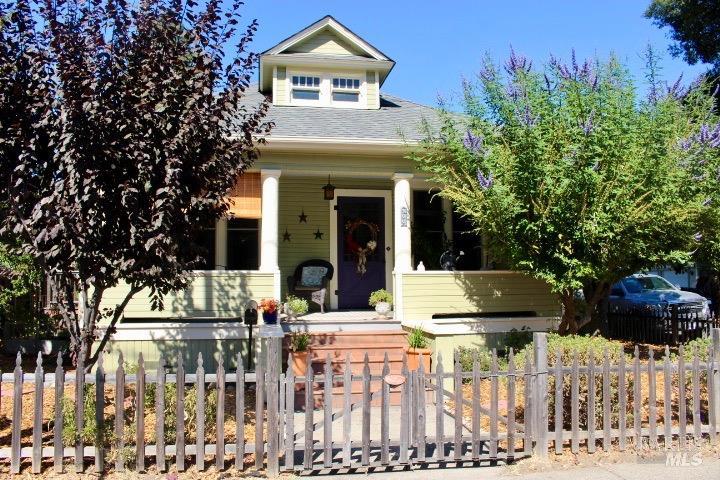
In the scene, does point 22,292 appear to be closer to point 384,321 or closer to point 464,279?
point 384,321

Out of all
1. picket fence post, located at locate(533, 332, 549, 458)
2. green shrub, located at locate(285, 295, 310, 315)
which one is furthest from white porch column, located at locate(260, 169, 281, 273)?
picket fence post, located at locate(533, 332, 549, 458)

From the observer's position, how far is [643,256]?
8195 mm

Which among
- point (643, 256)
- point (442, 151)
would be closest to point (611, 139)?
point (643, 256)

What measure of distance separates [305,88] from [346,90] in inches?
35.9

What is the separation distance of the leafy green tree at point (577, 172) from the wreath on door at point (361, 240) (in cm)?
369

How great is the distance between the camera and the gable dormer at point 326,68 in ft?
40.7

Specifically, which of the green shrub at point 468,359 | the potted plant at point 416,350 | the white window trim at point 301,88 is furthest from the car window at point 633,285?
the potted plant at point 416,350

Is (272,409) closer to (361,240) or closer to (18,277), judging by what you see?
(18,277)

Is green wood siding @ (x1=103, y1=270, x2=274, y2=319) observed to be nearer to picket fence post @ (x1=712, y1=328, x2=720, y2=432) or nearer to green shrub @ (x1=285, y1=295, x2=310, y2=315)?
green shrub @ (x1=285, y1=295, x2=310, y2=315)

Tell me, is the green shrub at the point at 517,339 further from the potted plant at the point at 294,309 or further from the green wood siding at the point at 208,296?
the green wood siding at the point at 208,296

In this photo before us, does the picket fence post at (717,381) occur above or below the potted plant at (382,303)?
below

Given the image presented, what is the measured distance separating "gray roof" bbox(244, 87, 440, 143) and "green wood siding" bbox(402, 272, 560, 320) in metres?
2.50

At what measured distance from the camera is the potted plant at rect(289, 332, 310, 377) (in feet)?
26.2

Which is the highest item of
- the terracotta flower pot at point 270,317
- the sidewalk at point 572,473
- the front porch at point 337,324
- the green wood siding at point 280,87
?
the green wood siding at point 280,87
